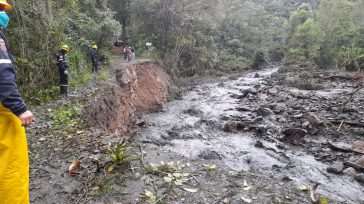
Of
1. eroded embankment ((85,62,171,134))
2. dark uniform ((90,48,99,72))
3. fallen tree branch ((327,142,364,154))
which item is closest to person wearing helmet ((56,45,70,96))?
eroded embankment ((85,62,171,134))

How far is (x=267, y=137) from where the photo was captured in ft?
34.2

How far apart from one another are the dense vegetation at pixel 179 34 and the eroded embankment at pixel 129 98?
5.92 feet

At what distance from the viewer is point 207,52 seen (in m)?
28.3

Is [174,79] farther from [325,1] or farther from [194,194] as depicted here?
[325,1]

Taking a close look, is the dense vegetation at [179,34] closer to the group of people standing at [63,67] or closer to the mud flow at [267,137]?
the group of people standing at [63,67]

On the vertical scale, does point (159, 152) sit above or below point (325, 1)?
below

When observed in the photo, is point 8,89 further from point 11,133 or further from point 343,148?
point 343,148

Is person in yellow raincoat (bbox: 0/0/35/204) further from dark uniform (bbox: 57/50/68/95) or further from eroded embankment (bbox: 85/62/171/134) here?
dark uniform (bbox: 57/50/68/95)

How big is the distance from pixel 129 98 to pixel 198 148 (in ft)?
20.9

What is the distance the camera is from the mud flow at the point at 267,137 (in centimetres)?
693

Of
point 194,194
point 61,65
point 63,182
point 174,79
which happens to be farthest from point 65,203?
point 174,79

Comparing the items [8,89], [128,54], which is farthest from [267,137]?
[128,54]

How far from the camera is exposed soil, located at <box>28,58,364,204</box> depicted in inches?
166

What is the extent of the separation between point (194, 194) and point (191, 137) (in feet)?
20.4
